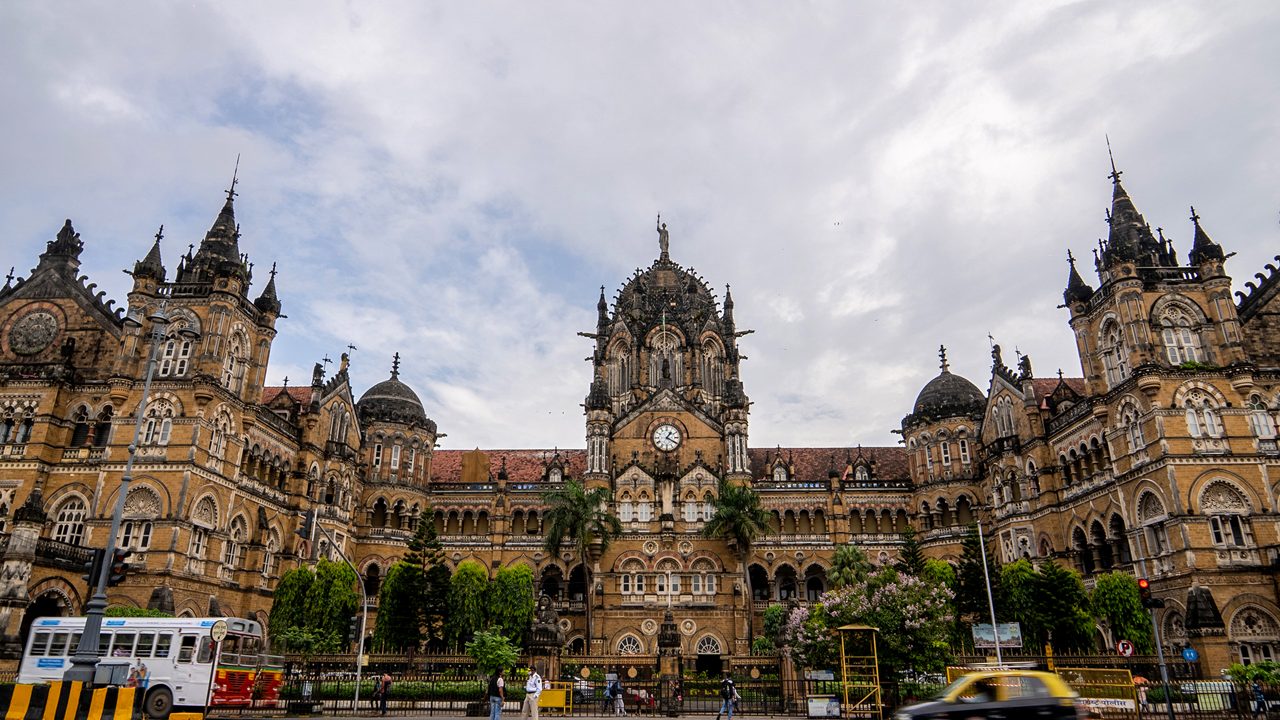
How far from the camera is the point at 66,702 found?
1739 centimetres

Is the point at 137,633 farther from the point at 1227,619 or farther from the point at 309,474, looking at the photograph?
the point at 1227,619

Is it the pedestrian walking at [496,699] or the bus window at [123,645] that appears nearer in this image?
the pedestrian walking at [496,699]

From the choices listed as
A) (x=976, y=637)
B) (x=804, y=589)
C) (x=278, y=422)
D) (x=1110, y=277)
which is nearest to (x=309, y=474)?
(x=278, y=422)

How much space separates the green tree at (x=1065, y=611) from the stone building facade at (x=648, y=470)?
3345mm

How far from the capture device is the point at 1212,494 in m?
36.9

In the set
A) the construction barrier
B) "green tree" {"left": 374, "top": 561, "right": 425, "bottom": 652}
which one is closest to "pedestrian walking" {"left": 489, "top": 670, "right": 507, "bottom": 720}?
the construction barrier

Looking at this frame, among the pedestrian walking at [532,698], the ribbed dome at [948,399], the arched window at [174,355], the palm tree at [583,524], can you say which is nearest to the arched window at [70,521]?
the arched window at [174,355]

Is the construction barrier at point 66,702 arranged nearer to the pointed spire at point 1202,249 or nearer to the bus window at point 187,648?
the bus window at point 187,648

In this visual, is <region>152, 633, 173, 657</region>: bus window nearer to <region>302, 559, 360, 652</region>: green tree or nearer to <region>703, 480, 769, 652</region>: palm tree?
<region>302, 559, 360, 652</region>: green tree

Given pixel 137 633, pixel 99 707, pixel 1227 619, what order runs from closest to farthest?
pixel 99 707 → pixel 137 633 → pixel 1227 619

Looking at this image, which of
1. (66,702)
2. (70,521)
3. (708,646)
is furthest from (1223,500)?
(70,521)

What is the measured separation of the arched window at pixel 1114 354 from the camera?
40969 millimetres

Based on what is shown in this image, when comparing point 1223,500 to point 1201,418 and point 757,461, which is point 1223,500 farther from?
point 757,461

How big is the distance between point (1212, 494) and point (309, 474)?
49221 millimetres
